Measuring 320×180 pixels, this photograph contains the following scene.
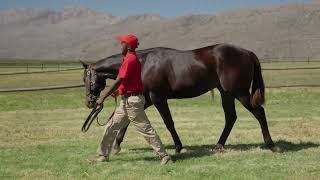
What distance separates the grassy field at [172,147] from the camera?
23.8ft

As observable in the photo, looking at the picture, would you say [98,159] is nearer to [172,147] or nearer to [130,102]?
[130,102]

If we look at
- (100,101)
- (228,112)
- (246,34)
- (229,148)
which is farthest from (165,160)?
(246,34)

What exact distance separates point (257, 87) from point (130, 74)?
2645mm

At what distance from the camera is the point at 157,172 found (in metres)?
7.27

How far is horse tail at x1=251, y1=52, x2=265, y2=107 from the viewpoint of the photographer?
29.2ft

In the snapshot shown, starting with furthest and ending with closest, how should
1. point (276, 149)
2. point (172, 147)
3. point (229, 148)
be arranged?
point (172, 147) < point (229, 148) < point (276, 149)

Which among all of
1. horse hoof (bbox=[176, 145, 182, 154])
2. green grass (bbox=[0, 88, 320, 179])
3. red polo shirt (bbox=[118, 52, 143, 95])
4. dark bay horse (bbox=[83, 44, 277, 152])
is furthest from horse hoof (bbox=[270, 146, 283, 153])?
red polo shirt (bbox=[118, 52, 143, 95])

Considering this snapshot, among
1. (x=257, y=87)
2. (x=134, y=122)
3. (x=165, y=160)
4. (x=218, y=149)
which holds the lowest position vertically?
(x=218, y=149)

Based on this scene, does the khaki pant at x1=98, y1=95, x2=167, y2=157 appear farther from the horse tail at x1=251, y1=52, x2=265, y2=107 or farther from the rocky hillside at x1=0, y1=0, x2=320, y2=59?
the rocky hillside at x1=0, y1=0, x2=320, y2=59

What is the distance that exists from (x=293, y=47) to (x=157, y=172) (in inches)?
4953

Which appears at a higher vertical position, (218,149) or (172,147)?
(218,149)

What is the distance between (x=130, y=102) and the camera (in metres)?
7.65

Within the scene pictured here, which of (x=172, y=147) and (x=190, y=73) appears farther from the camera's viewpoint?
(x=172, y=147)

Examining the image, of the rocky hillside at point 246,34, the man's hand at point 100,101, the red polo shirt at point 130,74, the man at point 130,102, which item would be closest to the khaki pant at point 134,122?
the man at point 130,102
